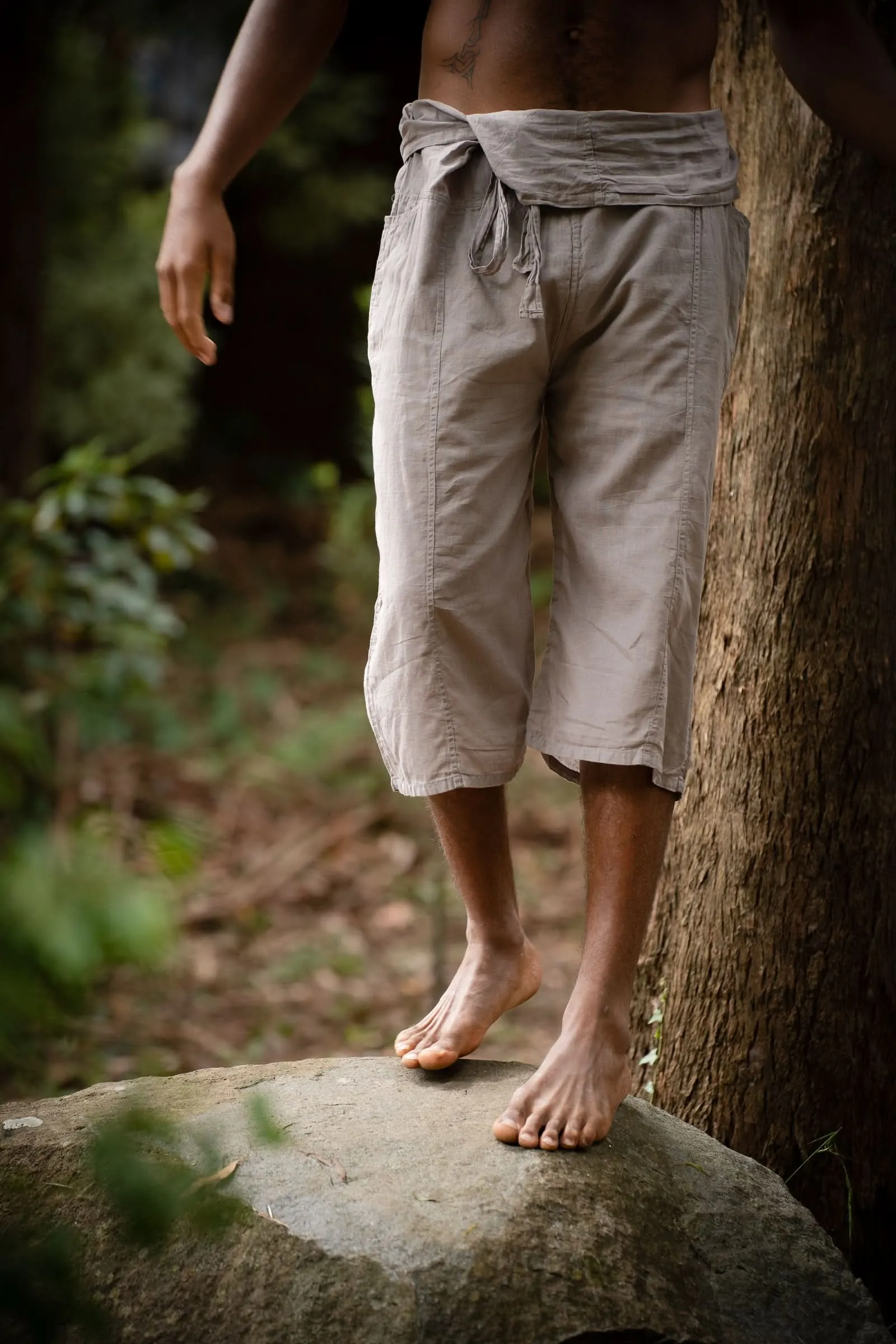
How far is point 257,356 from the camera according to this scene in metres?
9.14

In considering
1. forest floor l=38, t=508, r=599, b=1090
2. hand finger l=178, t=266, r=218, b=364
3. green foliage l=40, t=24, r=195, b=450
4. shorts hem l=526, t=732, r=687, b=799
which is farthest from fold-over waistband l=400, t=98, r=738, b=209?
green foliage l=40, t=24, r=195, b=450

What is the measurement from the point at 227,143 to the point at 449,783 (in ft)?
3.18

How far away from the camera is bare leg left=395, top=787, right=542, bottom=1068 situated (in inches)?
69.4

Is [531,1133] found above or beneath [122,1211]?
beneath

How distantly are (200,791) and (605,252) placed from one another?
4.56 m

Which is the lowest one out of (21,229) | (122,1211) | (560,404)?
(122,1211)

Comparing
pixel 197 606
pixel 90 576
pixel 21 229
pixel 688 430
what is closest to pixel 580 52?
pixel 688 430

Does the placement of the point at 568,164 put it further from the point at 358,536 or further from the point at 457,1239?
the point at 358,536

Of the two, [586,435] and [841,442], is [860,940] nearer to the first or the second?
[841,442]

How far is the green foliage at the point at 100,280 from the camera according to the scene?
261 inches

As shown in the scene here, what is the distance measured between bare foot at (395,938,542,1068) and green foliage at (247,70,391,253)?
6397 millimetres

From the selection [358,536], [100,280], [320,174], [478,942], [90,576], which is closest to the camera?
[478,942]

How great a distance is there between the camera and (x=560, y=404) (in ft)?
5.63

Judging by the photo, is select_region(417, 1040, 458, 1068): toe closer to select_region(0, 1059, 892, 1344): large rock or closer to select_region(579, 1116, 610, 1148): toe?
select_region(0, 1059, 892, 1344): large rock
